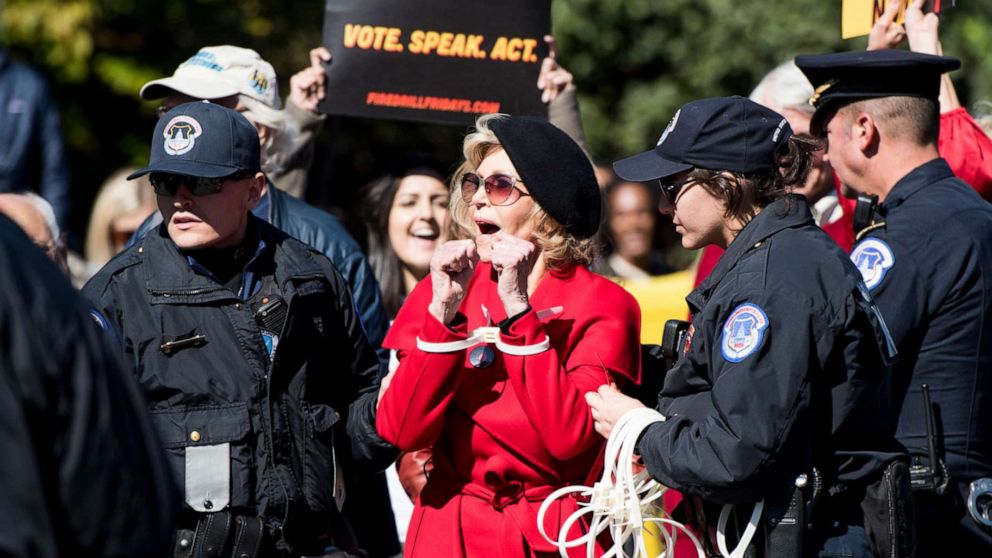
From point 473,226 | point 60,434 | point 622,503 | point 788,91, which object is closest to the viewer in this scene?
point 60,434

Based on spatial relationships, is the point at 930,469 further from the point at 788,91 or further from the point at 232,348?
the point at 788,91

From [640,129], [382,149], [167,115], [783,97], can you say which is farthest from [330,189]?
[167,115]

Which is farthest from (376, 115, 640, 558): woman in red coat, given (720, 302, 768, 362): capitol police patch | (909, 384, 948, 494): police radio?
(909, 384, 948, 494): police radio

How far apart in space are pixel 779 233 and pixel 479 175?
97 centimetres

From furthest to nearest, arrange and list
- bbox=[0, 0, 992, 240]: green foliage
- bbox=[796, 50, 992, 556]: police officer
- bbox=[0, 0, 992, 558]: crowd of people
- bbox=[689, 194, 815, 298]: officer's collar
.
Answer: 1. bbox=[0, 0, 992, 240]: green foliage
2. bbox=[796, 50, 992, 556]: police officer
3. bbox=[689, 194, 815, 298]: officer's collar
4. bbox=[0, 0, 992, 558]: crowd of people

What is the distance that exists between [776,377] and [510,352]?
760mm

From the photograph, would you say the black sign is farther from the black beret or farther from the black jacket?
the black jacket

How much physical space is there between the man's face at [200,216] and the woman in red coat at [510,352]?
22.9 inches

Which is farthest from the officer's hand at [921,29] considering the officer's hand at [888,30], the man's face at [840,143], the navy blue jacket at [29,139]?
the navy blue jacket at [29,139]

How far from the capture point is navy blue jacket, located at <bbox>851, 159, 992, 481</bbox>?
4.06 metres

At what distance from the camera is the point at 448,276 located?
3.75 metres

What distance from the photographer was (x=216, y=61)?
5.08 metres

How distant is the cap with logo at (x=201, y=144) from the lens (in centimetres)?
381

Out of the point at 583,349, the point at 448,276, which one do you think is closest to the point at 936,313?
the point at 583,349
